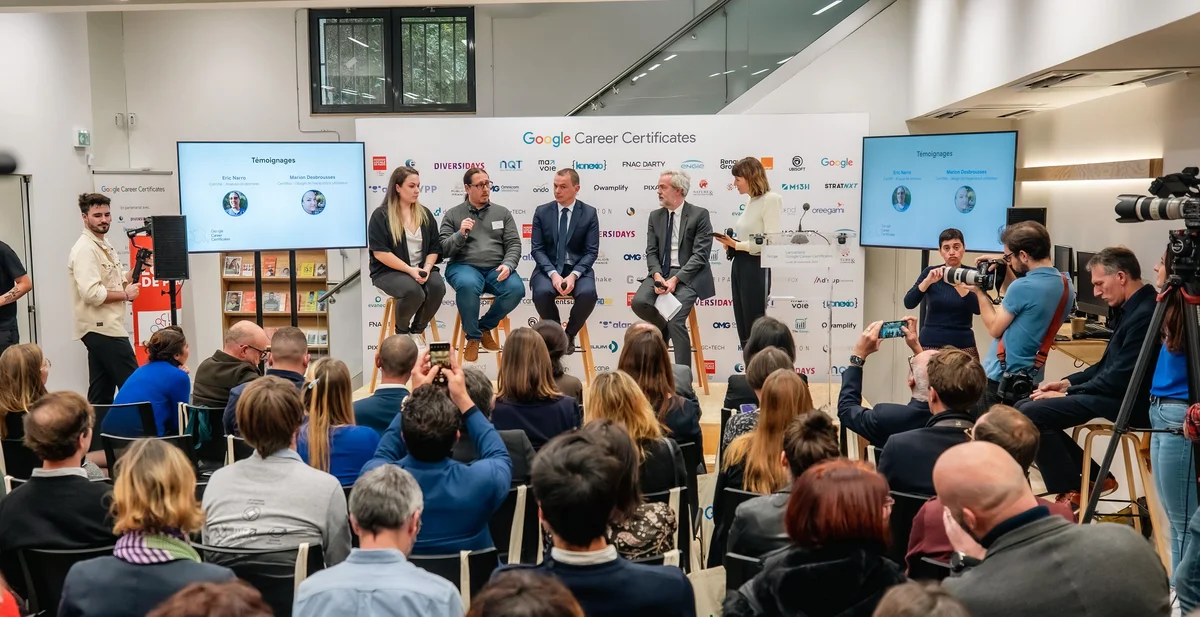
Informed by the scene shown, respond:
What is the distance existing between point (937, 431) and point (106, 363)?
207 inches

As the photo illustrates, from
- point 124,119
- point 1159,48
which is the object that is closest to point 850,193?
point 1159,48

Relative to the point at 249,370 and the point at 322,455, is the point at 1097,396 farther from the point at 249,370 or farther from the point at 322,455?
the point at 249,370

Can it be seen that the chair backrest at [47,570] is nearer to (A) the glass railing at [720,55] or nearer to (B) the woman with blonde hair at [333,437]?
(B) the woman with blonde hair at [333,437]

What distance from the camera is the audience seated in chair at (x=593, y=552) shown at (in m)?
2.07

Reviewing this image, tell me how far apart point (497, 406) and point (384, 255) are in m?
3.40

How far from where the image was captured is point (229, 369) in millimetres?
4727

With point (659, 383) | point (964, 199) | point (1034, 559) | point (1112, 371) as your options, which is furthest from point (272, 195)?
point (1034, 559)

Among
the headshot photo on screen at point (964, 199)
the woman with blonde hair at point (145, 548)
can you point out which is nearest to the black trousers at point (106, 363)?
the woman with blonde hair at point (145, 548)

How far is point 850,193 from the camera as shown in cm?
809

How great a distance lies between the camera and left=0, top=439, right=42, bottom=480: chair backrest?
411 cm

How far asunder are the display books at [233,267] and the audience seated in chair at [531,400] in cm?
723

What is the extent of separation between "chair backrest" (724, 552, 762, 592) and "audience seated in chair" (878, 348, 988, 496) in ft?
2.87

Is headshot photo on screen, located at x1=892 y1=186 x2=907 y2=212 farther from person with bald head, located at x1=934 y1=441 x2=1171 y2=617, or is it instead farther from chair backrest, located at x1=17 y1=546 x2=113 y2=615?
chair backrest, located at x1=17 y1=546 x2=113 y2=615

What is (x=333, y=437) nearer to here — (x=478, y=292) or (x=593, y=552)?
(x=593, y=552)
